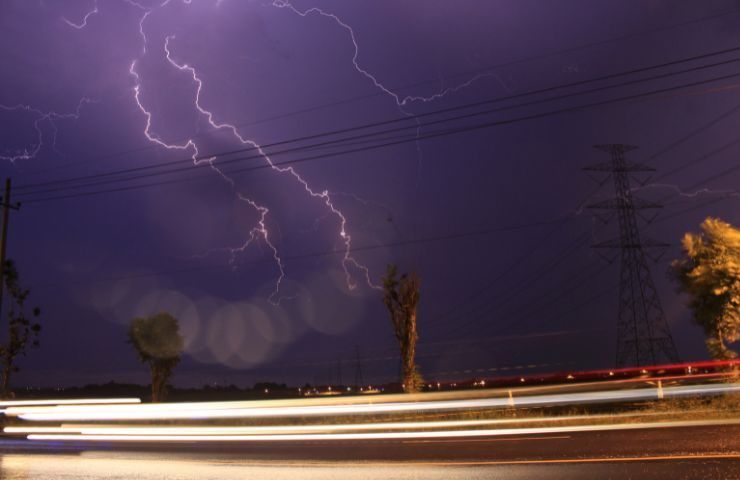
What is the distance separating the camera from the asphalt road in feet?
31.3

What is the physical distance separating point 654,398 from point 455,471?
1263 centimetres

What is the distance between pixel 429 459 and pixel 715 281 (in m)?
15.6

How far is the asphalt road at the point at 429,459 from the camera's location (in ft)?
31.3

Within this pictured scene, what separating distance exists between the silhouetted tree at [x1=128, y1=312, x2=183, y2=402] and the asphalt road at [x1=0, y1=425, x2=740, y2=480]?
61.6 feet

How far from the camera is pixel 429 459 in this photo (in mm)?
11305

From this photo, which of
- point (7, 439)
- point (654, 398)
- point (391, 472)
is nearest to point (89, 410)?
point (7, 439)

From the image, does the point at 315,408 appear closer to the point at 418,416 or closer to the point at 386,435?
the point at 386,435

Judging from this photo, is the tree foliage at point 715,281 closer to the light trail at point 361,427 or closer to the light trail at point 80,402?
the light trail at point 361,427

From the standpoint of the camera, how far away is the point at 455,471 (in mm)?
9930

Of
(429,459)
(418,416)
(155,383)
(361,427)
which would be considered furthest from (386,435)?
(155,383)

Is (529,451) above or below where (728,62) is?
below

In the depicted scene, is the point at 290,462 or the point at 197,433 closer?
the point at 290,462

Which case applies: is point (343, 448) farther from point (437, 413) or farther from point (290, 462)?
point (437, 413)

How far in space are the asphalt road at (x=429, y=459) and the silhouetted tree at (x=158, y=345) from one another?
18777mm
